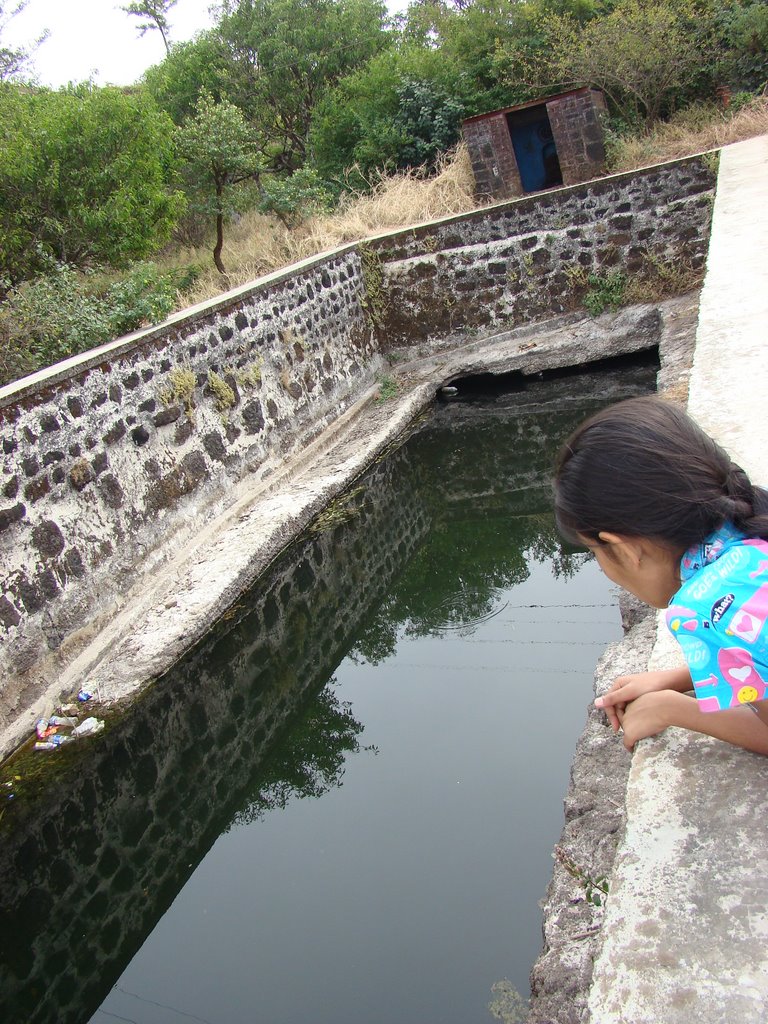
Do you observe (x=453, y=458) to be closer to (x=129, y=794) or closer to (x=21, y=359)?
(x=21, y=359)

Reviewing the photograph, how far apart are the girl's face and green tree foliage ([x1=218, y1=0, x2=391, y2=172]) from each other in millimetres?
17447

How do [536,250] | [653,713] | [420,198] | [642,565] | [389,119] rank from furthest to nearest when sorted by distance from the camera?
[389,119], [420,198], [536,250], [653,713], [642,565]

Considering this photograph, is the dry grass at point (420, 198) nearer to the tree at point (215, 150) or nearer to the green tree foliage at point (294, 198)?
the green tree foliage at point (294, 198)

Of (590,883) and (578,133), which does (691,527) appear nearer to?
(590,883)

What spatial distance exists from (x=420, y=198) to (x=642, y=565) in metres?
9.95

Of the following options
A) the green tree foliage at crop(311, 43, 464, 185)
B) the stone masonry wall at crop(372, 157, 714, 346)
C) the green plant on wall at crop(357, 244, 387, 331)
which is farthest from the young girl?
the green tree foliage at crop(311, 43, 464, 185)

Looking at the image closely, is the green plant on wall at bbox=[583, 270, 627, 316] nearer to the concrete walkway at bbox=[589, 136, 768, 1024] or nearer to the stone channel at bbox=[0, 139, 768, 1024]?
the stone channel at bbox=[0, 139, 768, 1024]

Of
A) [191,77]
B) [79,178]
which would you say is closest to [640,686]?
[79,178]

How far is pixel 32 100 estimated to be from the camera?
1047 centimetres

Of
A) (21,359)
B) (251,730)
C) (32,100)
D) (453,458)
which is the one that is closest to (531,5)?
(32,100)

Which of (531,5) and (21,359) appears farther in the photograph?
(531,5)

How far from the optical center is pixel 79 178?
1009 cm

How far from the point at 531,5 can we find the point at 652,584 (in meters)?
13.0

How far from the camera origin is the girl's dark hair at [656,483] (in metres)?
1.40
